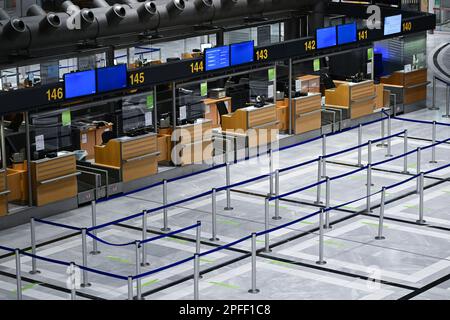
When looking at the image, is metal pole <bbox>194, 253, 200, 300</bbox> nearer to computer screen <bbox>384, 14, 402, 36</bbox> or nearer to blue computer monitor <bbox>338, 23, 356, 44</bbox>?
blue computer monitor <bbox>338, 23, 356, 44</bbox>

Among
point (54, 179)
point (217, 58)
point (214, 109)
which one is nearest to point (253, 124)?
point (217, 58)

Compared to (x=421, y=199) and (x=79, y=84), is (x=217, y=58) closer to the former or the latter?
(x=79, y=84)

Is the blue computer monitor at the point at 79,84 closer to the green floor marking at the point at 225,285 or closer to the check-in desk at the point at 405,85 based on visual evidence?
the green floor marking at the point at 225,285

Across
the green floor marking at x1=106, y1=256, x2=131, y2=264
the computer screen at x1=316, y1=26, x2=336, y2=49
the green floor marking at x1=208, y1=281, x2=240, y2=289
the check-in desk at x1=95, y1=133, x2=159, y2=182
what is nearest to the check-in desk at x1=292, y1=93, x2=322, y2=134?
the computer screen at x1=316, y1=26, x2=336, y2=49

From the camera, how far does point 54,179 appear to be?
21.8 m

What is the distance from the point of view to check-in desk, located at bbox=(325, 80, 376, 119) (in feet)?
96.8

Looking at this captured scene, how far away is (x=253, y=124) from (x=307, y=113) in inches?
82.8

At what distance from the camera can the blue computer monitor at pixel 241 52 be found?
2558 cm

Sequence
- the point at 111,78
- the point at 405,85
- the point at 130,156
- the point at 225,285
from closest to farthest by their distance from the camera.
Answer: the point at 225,285
the point at 111,78
the point at 130,156
the point at 405,85

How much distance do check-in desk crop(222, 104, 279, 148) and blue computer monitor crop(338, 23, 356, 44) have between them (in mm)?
2865

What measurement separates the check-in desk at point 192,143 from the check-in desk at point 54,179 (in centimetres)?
330

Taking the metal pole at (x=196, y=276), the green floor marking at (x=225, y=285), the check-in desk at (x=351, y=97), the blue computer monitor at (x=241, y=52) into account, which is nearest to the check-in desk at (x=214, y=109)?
the blue computer monitor at (x=241, y=52)

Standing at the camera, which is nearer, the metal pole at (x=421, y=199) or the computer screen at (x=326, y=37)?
the metal pole at (x=421, y=199)

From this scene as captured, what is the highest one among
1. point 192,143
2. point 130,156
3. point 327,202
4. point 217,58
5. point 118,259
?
point 217,58
